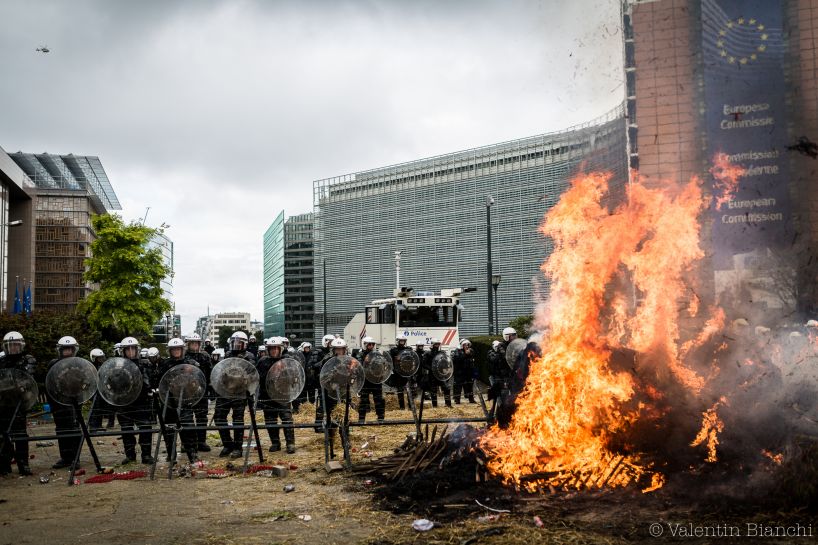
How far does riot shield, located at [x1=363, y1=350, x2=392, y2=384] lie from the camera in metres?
12.8

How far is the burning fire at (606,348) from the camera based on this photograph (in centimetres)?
811

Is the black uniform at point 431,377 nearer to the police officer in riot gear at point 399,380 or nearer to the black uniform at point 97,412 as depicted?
the police officer in riot gear at point 399,380

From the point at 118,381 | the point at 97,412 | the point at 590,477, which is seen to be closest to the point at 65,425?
the point at 97,412

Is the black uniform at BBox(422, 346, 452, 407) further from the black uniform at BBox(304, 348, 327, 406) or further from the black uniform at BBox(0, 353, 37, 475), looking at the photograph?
the black uniform at BBox(0, 353, 37, 475)

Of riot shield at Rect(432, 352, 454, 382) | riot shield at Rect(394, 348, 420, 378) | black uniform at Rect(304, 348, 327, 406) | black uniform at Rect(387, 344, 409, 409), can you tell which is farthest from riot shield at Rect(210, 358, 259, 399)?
black uniform at Rect(387, 344, 409, 409)

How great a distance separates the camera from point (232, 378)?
1068 cm

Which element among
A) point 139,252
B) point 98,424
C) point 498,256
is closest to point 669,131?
point 98,424

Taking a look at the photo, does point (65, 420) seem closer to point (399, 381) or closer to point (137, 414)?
point (137, 414)

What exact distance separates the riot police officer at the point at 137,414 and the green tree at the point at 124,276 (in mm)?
20712

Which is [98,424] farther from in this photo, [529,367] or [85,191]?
[85,191]

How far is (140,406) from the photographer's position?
12.6 meters

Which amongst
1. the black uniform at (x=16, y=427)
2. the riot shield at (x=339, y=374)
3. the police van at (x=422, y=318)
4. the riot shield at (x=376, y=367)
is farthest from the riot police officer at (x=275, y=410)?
the police van at (x=422, y=318)

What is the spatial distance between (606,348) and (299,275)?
4422 inches

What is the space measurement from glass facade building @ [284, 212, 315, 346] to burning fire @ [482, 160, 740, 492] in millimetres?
101966
